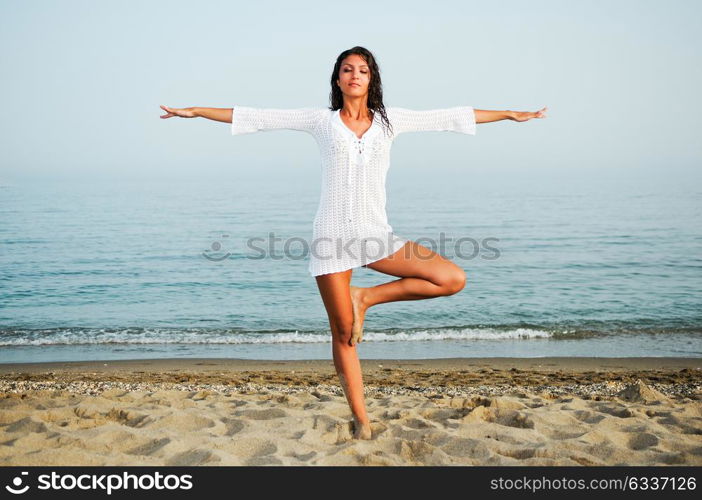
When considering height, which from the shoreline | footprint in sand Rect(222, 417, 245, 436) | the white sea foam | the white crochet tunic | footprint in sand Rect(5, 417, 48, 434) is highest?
the white crochet tunic

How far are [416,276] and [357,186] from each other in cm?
57

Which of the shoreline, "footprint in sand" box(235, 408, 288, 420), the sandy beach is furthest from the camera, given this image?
the shoreline

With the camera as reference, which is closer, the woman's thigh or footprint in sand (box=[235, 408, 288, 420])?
the woman's thigh

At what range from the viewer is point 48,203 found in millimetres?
28438

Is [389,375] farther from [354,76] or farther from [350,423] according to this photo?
[354,76]

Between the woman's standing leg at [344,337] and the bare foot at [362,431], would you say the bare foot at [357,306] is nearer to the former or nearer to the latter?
the woman's standing leg at [344,337]

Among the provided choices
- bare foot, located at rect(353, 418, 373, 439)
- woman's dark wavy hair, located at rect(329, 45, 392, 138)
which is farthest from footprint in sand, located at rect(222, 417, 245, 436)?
woman's dark wavy hair, located at rect(329, 45, 392, 138)

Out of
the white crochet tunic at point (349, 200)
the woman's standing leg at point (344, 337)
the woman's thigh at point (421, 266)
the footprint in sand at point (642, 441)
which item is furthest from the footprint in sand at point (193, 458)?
the footprint in sand at point (642, 441)

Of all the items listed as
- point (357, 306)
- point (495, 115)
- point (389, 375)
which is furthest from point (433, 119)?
point (389, 375)

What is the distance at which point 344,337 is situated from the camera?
401cm

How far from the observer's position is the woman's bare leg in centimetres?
374

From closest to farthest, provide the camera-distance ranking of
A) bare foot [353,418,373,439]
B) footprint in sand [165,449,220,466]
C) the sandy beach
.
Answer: footprint in sand [165,449,220,466], the sandy beach, bare foot [353,418,373,439]

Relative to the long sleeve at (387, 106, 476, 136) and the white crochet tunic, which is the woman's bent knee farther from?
the long sleeve at (387, 106, 476, 136)

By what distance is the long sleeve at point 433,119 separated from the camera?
392cm
